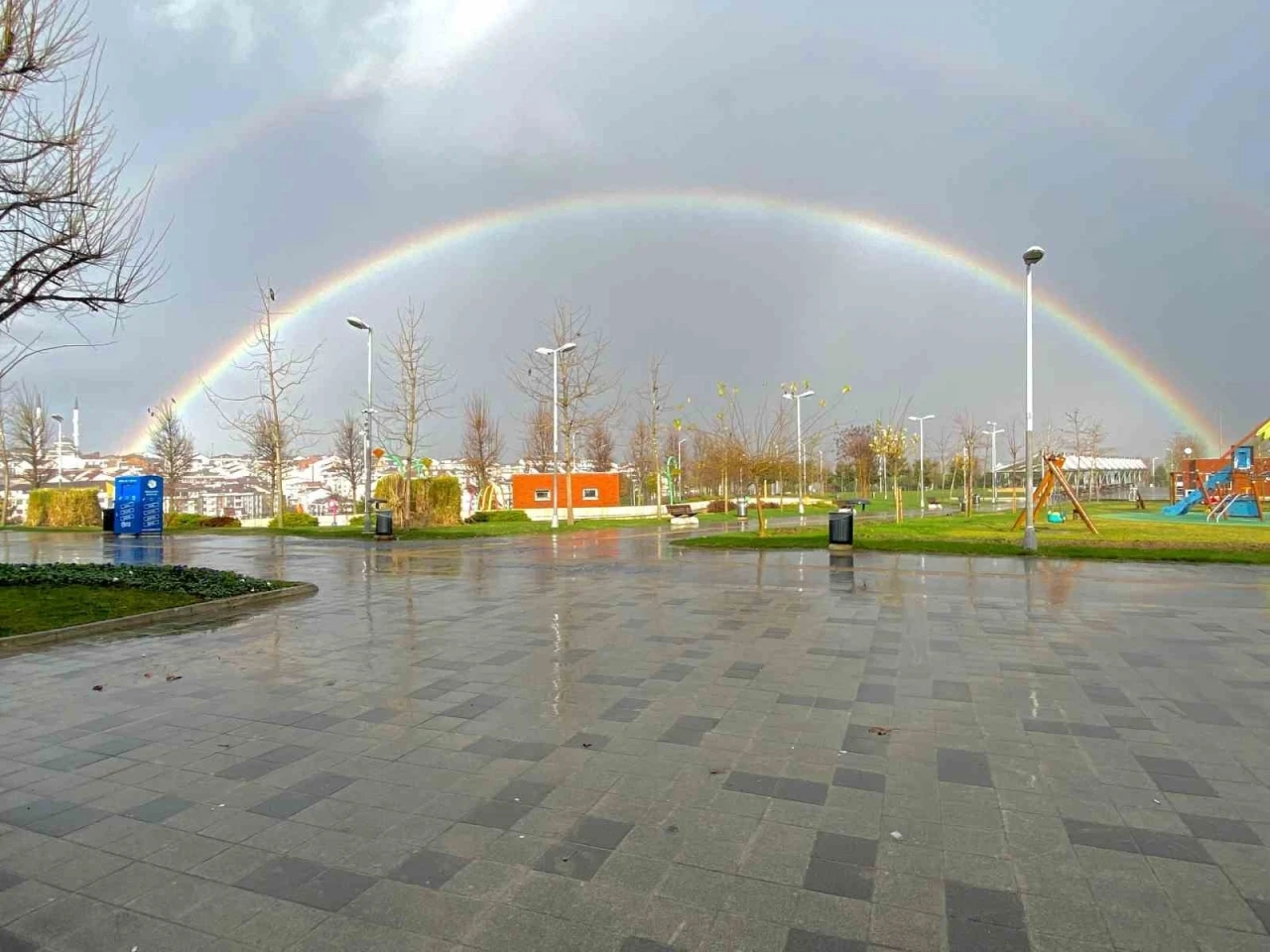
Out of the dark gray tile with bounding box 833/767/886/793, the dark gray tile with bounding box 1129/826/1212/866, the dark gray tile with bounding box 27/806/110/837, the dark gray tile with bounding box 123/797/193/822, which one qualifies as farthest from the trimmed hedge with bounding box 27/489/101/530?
the dark gray tile with bounding box 1129/826/1212/866

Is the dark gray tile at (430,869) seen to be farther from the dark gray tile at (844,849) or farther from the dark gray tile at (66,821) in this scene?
the dark gray tile at (66,821)

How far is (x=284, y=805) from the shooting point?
402 cm


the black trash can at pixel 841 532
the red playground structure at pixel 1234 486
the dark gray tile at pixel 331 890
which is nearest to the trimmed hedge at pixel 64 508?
the black trash can at pixel 841 532

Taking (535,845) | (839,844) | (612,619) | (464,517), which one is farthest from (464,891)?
(464,517)

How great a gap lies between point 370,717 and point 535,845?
258 centimetres

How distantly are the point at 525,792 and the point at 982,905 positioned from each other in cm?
233

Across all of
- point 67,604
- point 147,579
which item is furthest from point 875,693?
point 147,579

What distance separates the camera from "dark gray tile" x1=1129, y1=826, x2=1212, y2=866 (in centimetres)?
336

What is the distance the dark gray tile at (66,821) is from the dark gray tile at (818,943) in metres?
3.59

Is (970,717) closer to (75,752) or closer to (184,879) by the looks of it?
(184,879)

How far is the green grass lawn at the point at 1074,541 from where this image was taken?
16328 mm

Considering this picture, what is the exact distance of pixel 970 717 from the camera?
17.7ft

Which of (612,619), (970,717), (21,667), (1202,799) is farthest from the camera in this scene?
(612,619)

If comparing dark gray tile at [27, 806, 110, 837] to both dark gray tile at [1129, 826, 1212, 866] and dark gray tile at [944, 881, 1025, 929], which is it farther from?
dark gray tile at [1129, 826, 1212, 866]
